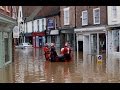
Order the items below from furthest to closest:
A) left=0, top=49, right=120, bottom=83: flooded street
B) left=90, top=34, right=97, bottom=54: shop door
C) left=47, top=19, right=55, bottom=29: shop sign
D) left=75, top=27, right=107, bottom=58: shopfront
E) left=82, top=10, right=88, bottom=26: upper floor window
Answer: left=47, top=19, right=55, bottom=29: shop sign → left=82, top=10, right=88, bottom=26: upper floor window → left=90, top=34, right=97, bottom=54: shop door → left=75, top=27, right=107, bottom=58: shopfront → left=0, top=49, right=120, bottom=83: flooded street

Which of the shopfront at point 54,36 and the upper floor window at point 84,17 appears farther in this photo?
the shopfront at point 54,36

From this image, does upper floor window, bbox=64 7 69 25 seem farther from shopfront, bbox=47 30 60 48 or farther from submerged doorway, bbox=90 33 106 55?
submerged doorway, bbox=90 33 106 55

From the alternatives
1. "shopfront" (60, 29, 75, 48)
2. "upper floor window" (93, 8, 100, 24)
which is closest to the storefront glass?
"upper floor window" (93, 8, 100, 24)

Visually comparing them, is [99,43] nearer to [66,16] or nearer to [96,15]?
[96,15]

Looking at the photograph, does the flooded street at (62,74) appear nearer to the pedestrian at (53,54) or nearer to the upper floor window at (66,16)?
the pedestrian at (53,54)

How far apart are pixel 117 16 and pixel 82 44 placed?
429 inches

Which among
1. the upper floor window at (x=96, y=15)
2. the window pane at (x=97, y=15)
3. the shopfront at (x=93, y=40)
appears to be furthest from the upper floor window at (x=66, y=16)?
the window pane at (x=97, y=15)

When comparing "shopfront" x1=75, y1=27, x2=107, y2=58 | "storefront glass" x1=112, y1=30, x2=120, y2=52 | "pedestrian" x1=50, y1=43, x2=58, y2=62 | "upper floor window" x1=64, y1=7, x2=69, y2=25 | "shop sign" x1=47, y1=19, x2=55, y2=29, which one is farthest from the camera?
"shop sign" x1=47, y1=19, x2=55, y2=29

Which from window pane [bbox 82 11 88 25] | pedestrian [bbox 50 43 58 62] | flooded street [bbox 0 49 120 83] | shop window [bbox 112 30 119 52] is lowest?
flooded street [bbox 0 49 120 83]

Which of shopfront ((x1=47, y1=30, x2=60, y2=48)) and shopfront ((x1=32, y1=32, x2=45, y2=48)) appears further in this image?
shopfront ((x1=32, y1=32, x2=45, y2=48))

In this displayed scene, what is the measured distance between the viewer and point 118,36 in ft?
102

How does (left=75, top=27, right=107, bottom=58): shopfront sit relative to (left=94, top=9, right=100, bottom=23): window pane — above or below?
below
